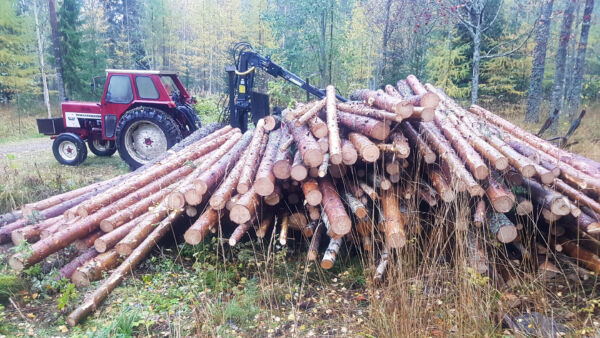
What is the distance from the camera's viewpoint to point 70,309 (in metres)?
3.37

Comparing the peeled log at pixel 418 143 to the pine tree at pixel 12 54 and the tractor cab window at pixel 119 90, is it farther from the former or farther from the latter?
the pine tree at pixel 12 54

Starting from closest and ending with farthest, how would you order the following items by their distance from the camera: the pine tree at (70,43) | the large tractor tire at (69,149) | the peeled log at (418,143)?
the peeled log at (418,143), the large tractor tire at (69,149), the pine tree at (70,43)

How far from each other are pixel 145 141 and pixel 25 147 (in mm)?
6844

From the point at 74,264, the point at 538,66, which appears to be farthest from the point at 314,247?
the point at 538,66

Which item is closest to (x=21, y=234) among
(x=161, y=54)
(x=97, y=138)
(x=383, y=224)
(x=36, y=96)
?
(x=383, y=224)

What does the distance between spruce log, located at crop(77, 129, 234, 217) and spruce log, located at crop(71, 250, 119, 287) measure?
92 centimetres

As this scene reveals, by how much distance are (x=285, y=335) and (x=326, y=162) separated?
187cm

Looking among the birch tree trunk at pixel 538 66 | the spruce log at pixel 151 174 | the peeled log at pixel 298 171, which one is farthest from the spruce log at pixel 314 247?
the birch tree trunk at pixel 538 66

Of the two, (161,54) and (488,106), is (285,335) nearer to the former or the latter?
(488,106)

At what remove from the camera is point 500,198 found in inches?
141

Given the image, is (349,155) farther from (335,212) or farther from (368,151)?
(335,212)

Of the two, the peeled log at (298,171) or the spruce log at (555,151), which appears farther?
the spruce log at (555,151)

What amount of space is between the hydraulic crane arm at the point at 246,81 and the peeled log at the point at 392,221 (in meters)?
4.96

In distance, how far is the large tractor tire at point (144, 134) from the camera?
8281mm
